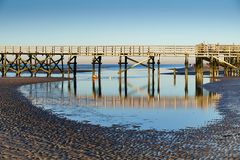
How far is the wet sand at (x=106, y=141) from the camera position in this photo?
9.25 metres

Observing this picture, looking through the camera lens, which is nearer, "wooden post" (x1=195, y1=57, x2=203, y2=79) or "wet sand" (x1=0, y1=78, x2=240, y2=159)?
"wet sand" (x1=0, y1=78, x2=240, y2=159)

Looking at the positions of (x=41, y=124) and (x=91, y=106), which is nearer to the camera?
(x=41, y=124)

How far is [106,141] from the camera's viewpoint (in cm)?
1089

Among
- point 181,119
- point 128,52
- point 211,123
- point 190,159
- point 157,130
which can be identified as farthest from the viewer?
point 128,52

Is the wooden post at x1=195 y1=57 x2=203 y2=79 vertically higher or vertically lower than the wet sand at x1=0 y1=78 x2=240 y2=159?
higher

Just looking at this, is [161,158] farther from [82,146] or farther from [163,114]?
[163,114]

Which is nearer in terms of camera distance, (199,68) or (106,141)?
(106,141)

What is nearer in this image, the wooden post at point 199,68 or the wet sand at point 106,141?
the wet sand at point 106,141

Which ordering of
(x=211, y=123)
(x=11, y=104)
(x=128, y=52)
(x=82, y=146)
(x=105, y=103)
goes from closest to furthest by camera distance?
1. (x=82, y=146)
2. (x=211, y=123)
3. (x=11, y=104)
4. (x=105, y=103)
5. (x=128, y=52)

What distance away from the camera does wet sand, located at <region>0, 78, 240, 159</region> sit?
9.25m

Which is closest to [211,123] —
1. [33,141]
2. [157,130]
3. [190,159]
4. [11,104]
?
[157,130]

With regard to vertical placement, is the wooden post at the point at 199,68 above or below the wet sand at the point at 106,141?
above

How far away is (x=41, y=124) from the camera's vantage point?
44.2 ft

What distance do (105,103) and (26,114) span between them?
6.13 metres
